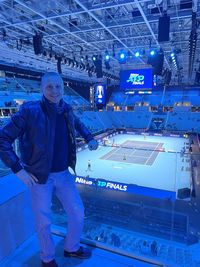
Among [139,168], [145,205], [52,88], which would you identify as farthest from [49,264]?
[139,168]

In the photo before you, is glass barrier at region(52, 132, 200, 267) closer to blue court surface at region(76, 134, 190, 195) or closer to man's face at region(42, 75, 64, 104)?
blue court surface at region(76, 134, 190, 195)

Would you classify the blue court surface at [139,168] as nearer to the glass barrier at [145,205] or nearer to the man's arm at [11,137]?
the glass barrier at [145,205]

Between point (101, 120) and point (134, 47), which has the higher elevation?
point (134, 47)

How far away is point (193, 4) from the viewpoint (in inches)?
304

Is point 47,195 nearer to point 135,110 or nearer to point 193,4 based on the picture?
point 193,4

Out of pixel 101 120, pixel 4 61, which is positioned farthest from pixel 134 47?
pixel 101 120

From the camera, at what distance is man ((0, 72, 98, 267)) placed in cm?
183

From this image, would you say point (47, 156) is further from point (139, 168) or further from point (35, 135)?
point (139, 168)

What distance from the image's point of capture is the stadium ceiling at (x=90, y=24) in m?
7.89

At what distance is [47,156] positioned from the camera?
1938 millimetres

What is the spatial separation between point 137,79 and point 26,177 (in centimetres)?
1285

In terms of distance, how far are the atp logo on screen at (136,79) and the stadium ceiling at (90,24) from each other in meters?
1.50

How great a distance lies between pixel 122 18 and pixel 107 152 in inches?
424

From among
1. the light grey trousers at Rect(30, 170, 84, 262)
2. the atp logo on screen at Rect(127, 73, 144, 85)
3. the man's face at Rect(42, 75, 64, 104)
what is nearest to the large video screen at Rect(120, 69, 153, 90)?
the atp logo on screen at Rect(127, 73, 144, 85)
